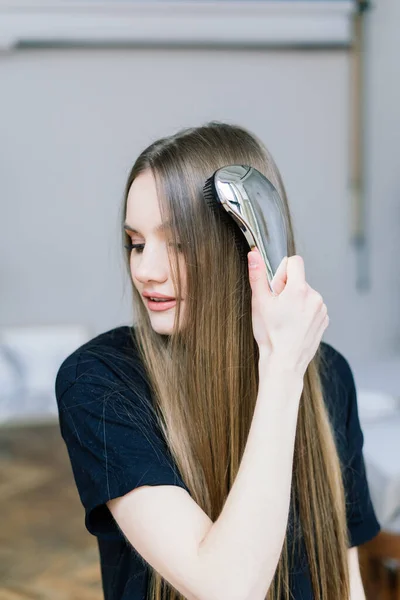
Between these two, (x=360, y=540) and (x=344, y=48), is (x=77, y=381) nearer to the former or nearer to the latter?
(x=360, y=540)

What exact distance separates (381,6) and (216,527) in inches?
97.7

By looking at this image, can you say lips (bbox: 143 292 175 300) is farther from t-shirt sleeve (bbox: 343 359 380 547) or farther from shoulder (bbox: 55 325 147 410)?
t-shirt sleeve (bbox: 343 359 380 547)

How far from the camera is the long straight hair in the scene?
74 cm

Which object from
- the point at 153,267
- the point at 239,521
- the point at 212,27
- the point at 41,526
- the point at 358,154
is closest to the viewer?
the point at 239,521

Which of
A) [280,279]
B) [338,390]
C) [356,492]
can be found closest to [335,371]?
[338,390]

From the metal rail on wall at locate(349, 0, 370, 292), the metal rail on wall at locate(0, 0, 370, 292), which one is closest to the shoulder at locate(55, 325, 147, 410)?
the metal rail on wall at locate(0, 0, 370, 292)

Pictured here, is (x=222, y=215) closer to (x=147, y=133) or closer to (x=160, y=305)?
(x=160, y=305)

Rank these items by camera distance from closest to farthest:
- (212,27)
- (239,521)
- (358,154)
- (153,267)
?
(239,521) → (153,267) → (212,27) → (358,154)

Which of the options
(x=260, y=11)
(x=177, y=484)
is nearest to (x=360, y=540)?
(x=177, y=484)

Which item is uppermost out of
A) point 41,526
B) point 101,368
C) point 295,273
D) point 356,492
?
point 295,273

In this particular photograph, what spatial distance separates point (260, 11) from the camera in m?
2.48

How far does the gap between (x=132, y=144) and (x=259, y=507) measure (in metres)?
2.04

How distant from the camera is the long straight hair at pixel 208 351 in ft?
2.44

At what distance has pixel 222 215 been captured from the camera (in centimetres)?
75
